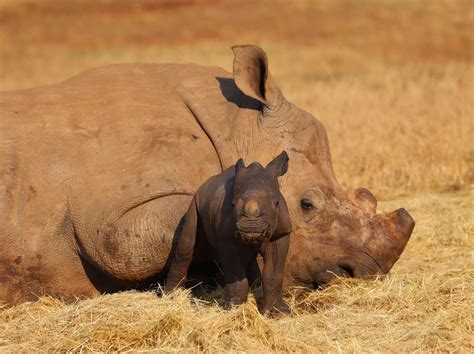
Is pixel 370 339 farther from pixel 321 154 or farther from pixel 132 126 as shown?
pixel 132 126

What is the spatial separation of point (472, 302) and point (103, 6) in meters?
29.8

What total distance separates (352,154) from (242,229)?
226 inches

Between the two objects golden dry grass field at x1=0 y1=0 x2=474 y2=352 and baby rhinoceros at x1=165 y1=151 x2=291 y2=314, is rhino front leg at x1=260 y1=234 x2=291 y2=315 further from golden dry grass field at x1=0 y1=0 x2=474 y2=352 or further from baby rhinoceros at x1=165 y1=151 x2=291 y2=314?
golden dry grass field at x1=0 y1=0 x2=474 y2=352

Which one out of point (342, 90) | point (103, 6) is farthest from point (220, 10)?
point (342, 90)

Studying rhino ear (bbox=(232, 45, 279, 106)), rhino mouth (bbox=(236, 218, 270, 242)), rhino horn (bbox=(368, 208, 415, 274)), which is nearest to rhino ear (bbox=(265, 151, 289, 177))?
rhino mouth (bbox=(236, 218, 270, 242))

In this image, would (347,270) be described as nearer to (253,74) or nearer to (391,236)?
(391,236)

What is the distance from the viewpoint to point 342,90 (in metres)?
15.0

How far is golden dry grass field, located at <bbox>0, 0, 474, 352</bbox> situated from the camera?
5648 millimetres

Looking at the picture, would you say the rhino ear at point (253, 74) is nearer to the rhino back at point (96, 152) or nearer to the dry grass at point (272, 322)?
the rhino back at point (96, 152)

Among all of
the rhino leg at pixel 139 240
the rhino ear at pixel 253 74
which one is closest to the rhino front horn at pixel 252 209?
the rhino leg at pixel 139 240

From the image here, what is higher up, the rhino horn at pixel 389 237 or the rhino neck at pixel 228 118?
the rhino neck at pixel 228 118

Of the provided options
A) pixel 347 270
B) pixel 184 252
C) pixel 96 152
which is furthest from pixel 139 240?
pixel 347 270

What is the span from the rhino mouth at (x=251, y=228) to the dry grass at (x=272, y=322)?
18.9 inches

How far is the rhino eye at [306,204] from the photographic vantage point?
6.79 metres
